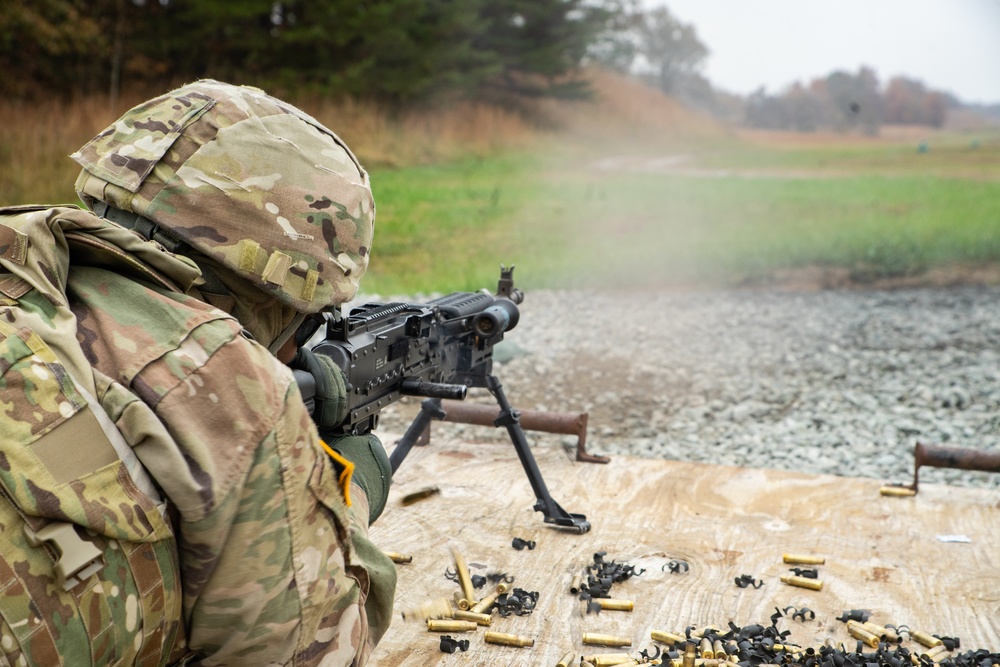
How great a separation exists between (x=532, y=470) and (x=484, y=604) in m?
0.73

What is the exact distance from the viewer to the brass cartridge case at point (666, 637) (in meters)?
2.93

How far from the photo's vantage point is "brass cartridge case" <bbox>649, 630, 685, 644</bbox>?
293cm

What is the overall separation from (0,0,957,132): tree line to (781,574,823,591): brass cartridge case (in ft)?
23.5

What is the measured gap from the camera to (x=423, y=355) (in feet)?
10.2

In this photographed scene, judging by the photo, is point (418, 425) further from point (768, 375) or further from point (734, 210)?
point (734, 210)

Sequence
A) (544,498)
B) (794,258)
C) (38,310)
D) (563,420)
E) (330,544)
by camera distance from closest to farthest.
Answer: (38,310) → (330,544) → (544,498) → (563,420) → (794,258)

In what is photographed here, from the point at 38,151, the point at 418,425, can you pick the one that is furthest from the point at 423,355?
the point at 38,151

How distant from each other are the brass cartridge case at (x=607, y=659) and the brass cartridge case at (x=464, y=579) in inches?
20.5

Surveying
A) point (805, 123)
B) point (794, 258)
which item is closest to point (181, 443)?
point (794, 258)

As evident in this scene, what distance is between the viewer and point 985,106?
35.7 ft

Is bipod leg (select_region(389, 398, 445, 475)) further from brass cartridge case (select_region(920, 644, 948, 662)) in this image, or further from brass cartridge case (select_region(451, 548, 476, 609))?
brass cartridge case (select_region(920, 644, 948, 662))

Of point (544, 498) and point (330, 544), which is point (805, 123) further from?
point (330, 544)

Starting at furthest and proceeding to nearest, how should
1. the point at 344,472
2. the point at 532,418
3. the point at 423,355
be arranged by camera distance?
1. the point at 532,418
2. the point at 423,355
3. the point at 344,472

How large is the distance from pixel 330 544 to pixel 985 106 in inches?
454
